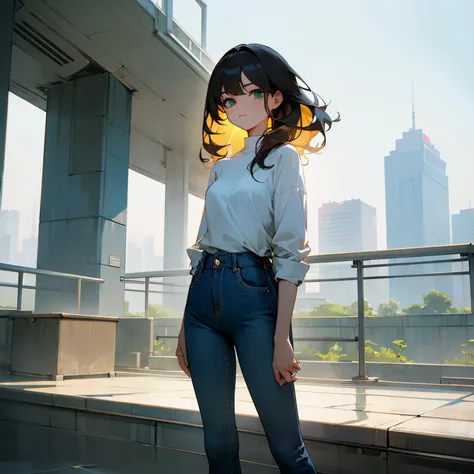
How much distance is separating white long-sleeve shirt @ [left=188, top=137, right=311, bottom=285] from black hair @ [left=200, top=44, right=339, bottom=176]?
0.06 m

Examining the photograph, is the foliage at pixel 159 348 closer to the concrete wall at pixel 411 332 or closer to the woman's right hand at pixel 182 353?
the concrete wall at pixel 411 332

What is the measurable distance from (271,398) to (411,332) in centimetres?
339

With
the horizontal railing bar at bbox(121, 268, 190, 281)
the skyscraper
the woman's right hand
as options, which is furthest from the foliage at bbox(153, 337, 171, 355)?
the skyscraper

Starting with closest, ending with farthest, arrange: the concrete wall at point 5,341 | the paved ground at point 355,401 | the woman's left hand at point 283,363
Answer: the woman's left hand at point 283,363 < the paved ground at point 355,401 < the concrete wall at point 5,341

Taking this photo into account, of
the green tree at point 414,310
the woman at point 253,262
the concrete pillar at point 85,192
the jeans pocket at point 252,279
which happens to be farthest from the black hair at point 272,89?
the concrete pillar at point 85,192

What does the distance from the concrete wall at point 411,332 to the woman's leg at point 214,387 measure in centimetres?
309

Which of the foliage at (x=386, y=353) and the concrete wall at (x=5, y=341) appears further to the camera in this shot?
the concrete wall at (x=5, y=341)

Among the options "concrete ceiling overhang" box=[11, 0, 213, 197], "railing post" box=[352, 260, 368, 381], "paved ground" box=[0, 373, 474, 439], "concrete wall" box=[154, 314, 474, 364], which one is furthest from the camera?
"concrete ceiling overhang" box=[11, 0, 213, 197]

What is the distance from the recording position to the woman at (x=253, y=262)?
1.31m

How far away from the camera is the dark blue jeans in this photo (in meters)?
1.30

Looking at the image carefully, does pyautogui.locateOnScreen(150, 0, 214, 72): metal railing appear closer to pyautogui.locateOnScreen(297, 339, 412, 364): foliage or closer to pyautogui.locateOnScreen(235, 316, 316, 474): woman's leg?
pyautogui.locateOnScreen(297, 339, 412, 364): foliage

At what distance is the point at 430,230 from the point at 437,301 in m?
55.9

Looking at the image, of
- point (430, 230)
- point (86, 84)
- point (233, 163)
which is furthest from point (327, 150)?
point (430, 230)

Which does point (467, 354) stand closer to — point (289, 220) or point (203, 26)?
point (289, 220)
